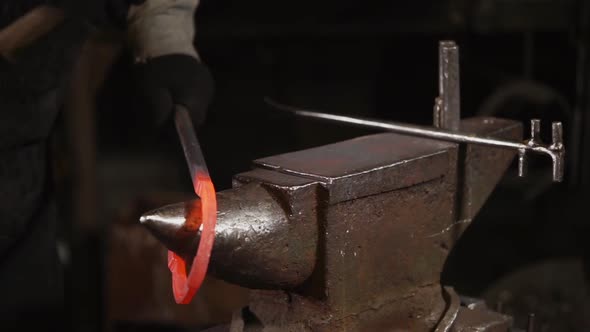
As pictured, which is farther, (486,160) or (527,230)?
(527,230)

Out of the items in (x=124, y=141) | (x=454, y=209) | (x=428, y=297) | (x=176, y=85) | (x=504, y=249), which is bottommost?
(x=504, y=249)

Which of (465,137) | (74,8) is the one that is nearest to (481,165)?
(465,137)

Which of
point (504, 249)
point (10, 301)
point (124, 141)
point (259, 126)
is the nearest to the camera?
point (10, 301)

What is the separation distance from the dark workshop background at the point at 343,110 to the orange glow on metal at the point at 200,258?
170 centimetres

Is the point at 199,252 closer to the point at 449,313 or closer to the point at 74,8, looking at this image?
the point at 449,313

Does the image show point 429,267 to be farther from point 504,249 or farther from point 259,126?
point 259,126

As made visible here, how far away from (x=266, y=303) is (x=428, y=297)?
0.32 m

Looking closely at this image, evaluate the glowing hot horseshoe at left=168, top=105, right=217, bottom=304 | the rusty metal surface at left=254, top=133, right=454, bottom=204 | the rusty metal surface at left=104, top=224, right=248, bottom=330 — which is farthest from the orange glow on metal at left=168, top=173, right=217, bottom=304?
the rusty metal surface at left=104, top=224, right=248, bottom=330

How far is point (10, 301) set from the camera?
2430 millimetres

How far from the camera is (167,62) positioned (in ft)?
7.03

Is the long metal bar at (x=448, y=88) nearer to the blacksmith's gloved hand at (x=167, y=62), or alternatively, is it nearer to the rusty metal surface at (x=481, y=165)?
the rusty metal surface at (x=481, y=165)

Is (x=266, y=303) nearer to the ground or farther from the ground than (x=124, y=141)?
farther from the ground

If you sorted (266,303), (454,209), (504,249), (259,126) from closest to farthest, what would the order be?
(266,303)
(454,209)
(504,249)
(259,126)

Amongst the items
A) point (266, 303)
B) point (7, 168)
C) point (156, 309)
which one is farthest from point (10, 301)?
point (266, 303)
